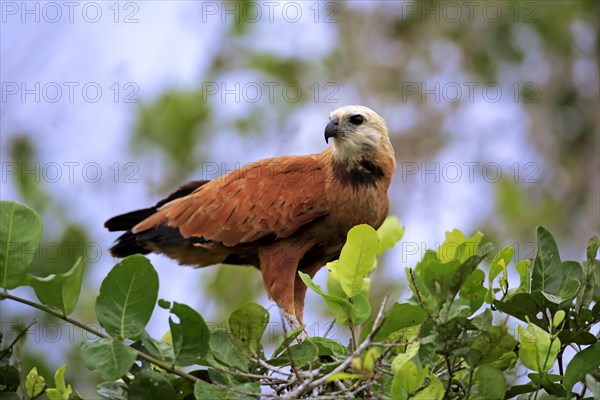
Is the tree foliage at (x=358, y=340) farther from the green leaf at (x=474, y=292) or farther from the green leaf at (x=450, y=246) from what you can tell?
the green leaf at (x=450, y=246)

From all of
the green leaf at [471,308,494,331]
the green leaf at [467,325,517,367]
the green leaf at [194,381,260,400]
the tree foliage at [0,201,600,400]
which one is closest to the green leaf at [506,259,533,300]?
the tree foliage at [0,201,600,400]

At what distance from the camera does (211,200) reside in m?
5.87

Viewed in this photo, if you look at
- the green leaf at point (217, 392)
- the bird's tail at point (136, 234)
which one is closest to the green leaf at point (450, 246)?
the green leaf at point (217, 392)

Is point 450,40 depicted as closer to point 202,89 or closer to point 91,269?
point 202,89

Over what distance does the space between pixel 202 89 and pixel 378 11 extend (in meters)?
4.32

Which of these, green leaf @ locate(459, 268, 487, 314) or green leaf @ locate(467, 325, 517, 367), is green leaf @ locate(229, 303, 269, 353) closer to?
green leaf @ locate(467, 325, 517, 367)

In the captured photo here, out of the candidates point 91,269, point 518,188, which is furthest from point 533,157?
point 91,269

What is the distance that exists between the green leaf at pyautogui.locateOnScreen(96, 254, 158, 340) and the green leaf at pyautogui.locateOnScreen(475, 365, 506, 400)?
1.18 meters

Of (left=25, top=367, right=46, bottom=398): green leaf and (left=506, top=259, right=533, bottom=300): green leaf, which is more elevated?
(left=506, top=259, right=533, bottom=300): green leaf

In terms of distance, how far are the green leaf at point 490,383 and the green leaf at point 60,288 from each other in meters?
1.39

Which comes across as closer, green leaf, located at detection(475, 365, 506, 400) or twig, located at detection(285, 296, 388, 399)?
twig, located at detection(285, 296, 388, 399)

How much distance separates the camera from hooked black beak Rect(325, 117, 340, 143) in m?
5.73

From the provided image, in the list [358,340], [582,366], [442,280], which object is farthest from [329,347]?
[582,366]

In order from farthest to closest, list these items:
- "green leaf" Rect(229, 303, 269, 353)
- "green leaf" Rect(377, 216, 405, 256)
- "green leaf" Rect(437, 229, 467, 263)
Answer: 1. "green leaf" Rect(377, 216, 405, 256)
2. "green leaf" Rect(437, 229, 467, 263)
3. "green leaf" Rect(229, 303, 269, 353)
